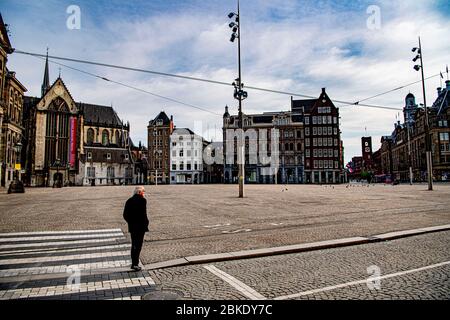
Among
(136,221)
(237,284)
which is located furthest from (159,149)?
(237,284)

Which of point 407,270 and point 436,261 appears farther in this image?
point 436,261

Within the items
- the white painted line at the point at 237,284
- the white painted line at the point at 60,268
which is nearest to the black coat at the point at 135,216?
the white painted line at the point at 60,268

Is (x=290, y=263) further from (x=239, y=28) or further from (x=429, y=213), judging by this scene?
(x=239, y=28)

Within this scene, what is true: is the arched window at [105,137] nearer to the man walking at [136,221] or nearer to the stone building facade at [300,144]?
the stone building facade at [300,144]

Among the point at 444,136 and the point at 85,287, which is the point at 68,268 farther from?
the point at 444,136

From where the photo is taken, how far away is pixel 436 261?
6.23 m

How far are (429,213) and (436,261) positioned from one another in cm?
876

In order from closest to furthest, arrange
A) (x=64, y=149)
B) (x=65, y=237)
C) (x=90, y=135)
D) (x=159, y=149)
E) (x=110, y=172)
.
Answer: (x=65, y=237) < (x=64, y=149) < (x=110, y=172) < (x=159, y=149) < (x=90, y=135)

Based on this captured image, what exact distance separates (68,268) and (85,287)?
1.42 m

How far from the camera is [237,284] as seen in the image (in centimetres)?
514

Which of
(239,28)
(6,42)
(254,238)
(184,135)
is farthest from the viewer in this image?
(184,135)

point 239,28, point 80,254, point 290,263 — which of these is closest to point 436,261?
point 290,263
